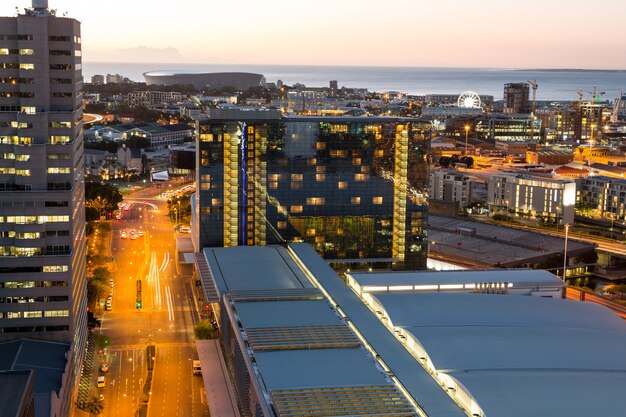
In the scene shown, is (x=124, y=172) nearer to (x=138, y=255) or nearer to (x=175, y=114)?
(x=138, y=255)

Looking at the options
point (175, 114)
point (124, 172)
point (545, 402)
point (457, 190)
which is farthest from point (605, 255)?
point (175, 114)

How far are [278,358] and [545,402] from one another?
10909 millimetres

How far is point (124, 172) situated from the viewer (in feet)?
396

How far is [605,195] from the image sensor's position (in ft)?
311

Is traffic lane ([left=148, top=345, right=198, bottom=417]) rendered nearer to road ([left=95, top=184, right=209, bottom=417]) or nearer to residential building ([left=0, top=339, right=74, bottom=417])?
road ([left=95, top=184, right=209, bottom=417])

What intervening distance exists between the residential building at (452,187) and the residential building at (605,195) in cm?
1240

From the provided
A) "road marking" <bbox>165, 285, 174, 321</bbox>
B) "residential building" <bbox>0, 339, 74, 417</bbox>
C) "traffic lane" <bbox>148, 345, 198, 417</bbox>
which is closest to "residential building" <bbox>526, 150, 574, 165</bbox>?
"road marking" <bbox>165, 285, 174, 321</bbox>

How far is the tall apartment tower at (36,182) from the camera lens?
145 ft

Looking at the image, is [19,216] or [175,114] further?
[175,114]

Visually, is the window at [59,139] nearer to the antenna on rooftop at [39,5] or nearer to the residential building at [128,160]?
the antenna on rooftop at [39,5]

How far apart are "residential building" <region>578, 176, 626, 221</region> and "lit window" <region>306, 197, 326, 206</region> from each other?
43800 mm

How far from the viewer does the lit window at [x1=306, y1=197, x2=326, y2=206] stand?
60.9 meters

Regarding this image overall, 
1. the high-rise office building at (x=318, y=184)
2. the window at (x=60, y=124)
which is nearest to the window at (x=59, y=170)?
the window at (x=60, y=124)

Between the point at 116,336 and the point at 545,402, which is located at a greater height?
the point at 545,402
